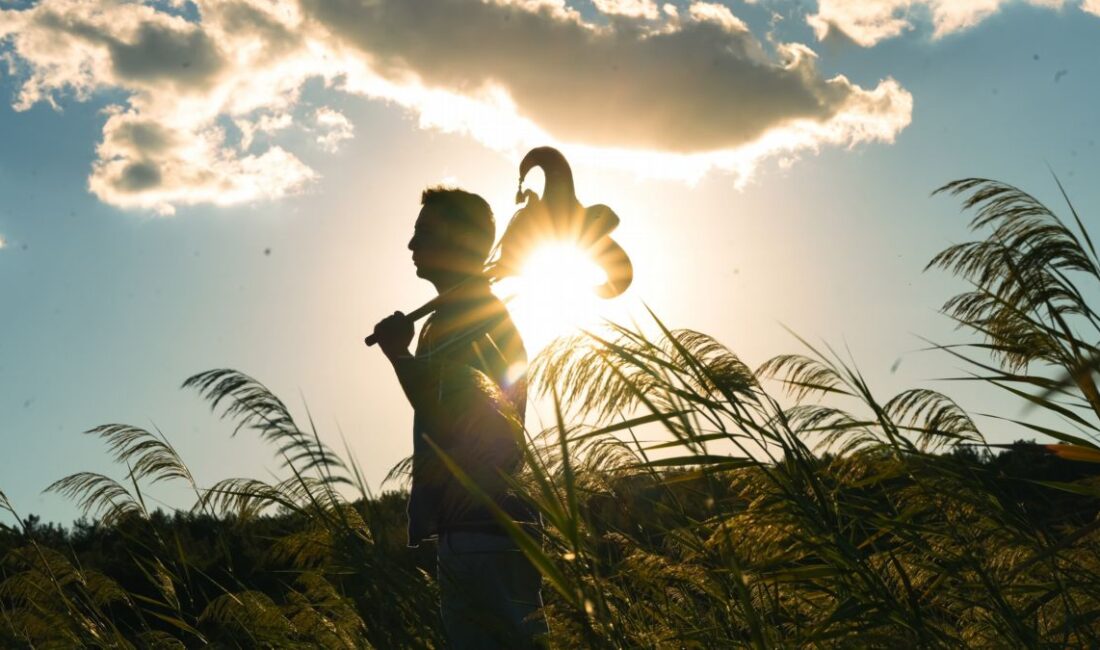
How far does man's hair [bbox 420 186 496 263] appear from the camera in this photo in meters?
3.85

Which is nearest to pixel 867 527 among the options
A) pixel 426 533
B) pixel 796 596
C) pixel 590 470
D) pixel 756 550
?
pixel 796 596

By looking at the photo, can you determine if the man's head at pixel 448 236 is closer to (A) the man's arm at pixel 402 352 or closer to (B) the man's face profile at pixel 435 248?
(B) the man's face profile at pixel 435 248

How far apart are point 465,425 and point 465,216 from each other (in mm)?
1037

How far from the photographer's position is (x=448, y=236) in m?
3.85

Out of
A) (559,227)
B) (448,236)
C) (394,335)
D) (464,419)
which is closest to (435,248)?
(448,236)

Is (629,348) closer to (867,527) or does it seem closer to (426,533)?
(867,527)

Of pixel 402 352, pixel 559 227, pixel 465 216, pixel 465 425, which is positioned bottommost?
pixel 465 425

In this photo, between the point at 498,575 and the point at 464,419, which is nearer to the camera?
the point at 464,419

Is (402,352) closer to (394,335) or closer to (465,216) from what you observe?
(394,335)

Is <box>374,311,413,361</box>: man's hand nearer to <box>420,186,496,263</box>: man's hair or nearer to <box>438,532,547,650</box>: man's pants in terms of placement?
<box>420,186,496,263</box>: man's hair

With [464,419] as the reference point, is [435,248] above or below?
above

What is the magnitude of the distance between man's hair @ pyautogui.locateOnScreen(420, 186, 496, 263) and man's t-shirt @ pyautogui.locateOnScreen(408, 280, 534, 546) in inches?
10.6

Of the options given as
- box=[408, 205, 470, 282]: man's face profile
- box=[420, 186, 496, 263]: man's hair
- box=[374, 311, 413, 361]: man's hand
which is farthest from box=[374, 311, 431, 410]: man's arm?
box=[420, 186, 496, 263]: man's hair

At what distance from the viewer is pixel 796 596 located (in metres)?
2.90
